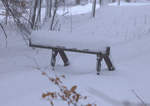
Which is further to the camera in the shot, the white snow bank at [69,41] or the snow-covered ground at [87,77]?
the white snow bank at [69,41]

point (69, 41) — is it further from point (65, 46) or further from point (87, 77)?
point (87, 77)

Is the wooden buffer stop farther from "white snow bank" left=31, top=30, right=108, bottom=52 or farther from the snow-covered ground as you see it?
the snow-covered ground

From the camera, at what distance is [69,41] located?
135 inches

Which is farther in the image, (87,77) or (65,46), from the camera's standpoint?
(65,46)

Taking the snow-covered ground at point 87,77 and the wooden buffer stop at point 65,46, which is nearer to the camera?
the snow-covered ground at point 87,77

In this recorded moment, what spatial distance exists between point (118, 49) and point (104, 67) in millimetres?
1595

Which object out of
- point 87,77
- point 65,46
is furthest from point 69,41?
point 87,77

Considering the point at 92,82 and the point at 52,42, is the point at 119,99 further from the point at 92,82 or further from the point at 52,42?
the point at 52,42

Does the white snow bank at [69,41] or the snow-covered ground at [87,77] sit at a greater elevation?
the white snow bank at [69,41]

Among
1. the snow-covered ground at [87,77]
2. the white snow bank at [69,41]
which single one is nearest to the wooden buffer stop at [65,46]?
the white snow bank at [69,41]

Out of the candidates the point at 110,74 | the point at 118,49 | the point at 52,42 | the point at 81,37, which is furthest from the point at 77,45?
→ the point at 118,49

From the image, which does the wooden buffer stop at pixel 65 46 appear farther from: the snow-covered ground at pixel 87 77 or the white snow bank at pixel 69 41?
the snow-covered ground at pixel 87 77

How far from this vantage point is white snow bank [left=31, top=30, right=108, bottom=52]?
3324 mm

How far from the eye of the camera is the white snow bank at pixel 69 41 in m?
3.32
